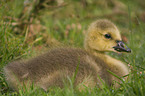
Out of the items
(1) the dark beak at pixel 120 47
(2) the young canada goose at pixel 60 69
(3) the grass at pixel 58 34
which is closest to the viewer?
(3) the grass at pixel 58 34

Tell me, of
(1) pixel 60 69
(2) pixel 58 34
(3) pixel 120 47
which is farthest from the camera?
(2) pixel 58 34

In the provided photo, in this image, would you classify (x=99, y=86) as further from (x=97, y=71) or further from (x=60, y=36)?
(x=60, y=36)

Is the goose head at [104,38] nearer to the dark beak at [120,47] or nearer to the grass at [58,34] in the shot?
the dark beak at [120,47]

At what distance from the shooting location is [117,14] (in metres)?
5.27

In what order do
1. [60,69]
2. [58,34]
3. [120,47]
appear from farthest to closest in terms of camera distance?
[58,34]
[120,47]
[60,69]

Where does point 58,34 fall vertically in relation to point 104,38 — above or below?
below

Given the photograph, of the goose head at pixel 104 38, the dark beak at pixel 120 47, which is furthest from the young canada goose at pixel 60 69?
the goose head at pixel 104 38

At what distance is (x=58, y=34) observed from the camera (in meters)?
4.25

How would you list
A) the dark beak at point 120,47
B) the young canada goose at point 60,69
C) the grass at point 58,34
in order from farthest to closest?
1. the dark beak at point 120,47
2. the young canada goose at point 60,69
3. the grass at point 58,34

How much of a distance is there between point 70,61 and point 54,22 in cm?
261

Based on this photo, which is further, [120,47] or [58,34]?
[58,34]

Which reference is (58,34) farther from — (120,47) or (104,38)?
(120,47)

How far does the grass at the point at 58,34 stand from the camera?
2.04 meters

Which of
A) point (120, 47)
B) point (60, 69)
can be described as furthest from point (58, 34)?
point (60, 69)
